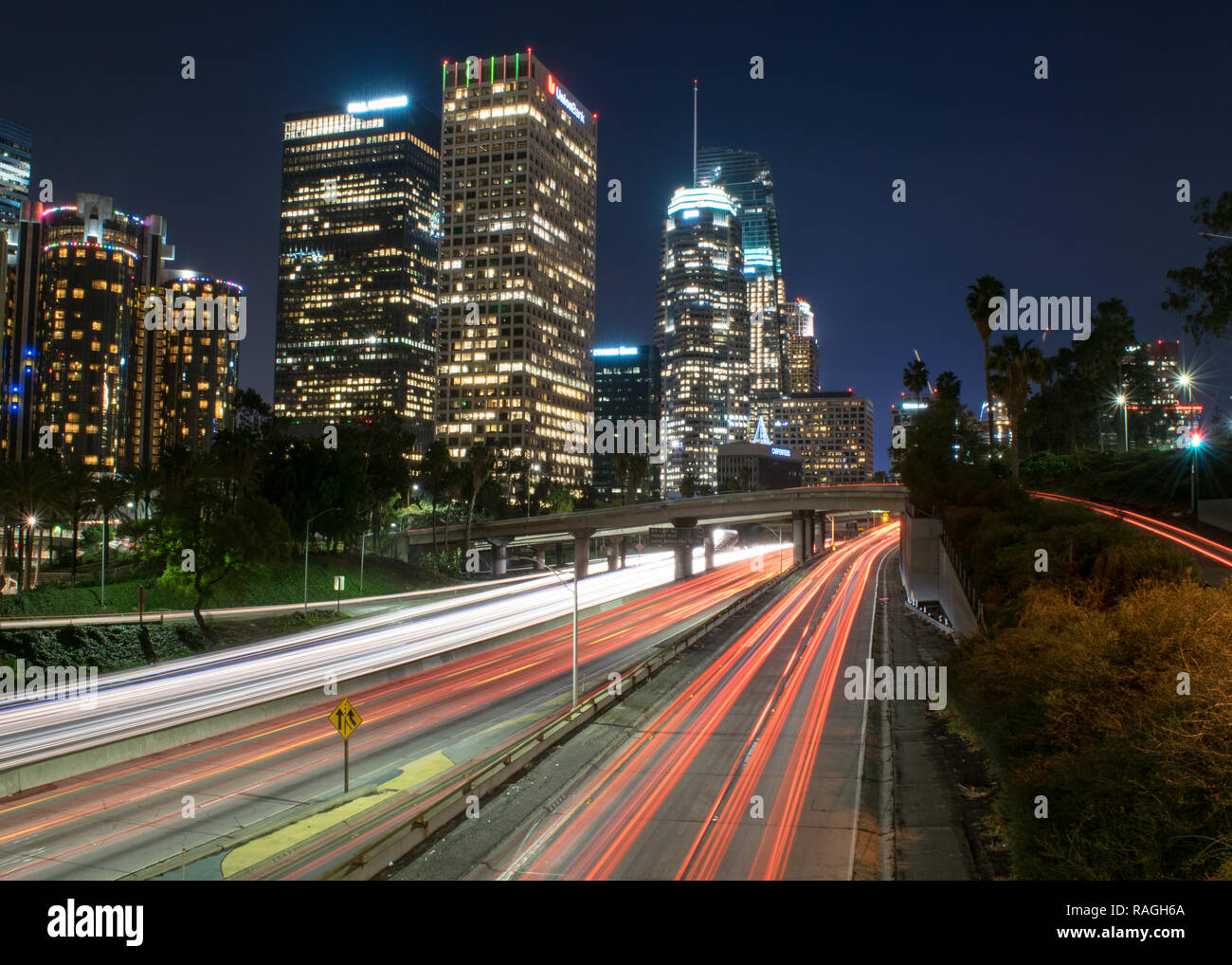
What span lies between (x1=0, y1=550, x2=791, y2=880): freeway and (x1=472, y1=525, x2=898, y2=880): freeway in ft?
17.1

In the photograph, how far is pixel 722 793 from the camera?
21.0 meters

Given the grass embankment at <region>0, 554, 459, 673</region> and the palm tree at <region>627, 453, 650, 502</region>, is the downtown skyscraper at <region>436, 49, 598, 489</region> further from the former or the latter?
the grass embankment at <region>0, 554, 459, 673</region>

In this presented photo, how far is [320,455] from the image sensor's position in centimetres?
7712

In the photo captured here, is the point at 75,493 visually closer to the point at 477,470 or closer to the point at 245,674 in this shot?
the point at 245,674

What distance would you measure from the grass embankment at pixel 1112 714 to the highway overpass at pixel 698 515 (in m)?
64.3

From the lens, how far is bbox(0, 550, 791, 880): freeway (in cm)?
1767

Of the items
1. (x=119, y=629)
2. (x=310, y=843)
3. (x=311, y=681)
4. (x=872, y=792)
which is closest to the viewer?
(x=310, y=843)

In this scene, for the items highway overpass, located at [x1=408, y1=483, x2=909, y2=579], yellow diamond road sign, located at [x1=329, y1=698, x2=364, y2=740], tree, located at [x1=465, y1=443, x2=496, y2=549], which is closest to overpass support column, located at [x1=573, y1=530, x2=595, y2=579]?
highway overpass, located at [x1=408, y1=483, x2=909, y2=579]

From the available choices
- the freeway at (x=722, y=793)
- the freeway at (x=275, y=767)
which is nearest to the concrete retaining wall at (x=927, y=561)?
the freeway at (x=722, y=793)

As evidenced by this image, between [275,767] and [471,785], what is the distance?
7876mm

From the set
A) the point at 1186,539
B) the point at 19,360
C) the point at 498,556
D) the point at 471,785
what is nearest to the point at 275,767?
the point at 471,785
